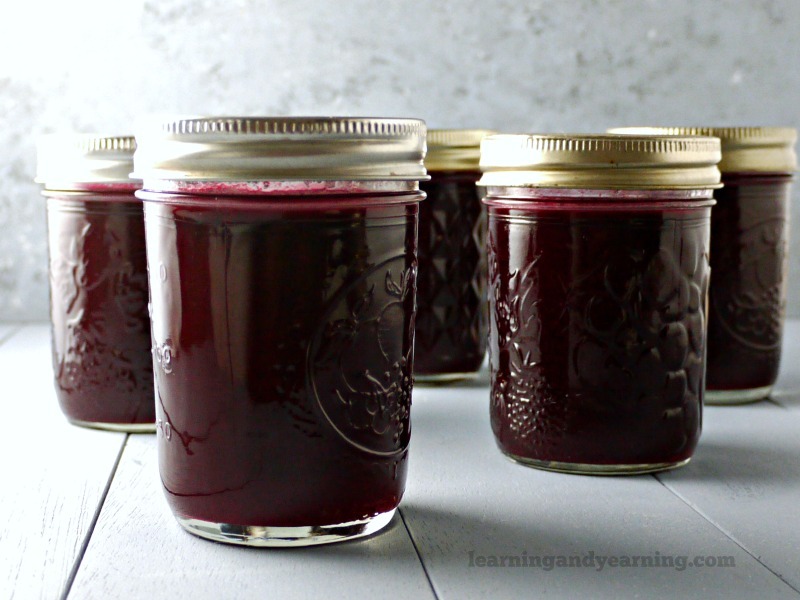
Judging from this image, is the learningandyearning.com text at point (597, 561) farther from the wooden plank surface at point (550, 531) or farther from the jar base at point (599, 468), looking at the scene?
the jar base at point (599, 468)

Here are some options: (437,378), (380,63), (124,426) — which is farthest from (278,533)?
(380,63)

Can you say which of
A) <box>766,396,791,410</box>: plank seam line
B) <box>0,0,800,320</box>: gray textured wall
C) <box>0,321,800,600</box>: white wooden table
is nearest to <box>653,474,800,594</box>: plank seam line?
<box>0,321,800,600</box>: white wooden table

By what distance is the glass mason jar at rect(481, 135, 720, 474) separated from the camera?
2.70ft

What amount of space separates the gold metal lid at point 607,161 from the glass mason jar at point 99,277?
13.7 inches

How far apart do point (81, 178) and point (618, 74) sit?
104 cm

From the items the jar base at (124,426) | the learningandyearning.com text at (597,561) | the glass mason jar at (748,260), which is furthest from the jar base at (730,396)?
the jar base at (124,426)

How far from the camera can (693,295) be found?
2.85 ft

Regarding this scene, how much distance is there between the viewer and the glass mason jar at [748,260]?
1.07 metres

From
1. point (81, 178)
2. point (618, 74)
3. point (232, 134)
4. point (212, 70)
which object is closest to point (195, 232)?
point (232, 134)

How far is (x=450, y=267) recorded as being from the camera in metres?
1.22

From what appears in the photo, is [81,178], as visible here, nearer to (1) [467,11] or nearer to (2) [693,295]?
(2) [693,295]

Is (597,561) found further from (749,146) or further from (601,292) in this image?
(749,146)

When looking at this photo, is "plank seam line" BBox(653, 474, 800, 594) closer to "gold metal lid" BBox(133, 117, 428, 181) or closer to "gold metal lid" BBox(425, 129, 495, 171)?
"gold metal lid" BBox(133, 117, 428, 181)

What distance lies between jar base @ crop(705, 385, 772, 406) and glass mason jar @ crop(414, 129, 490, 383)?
10.8 inches
